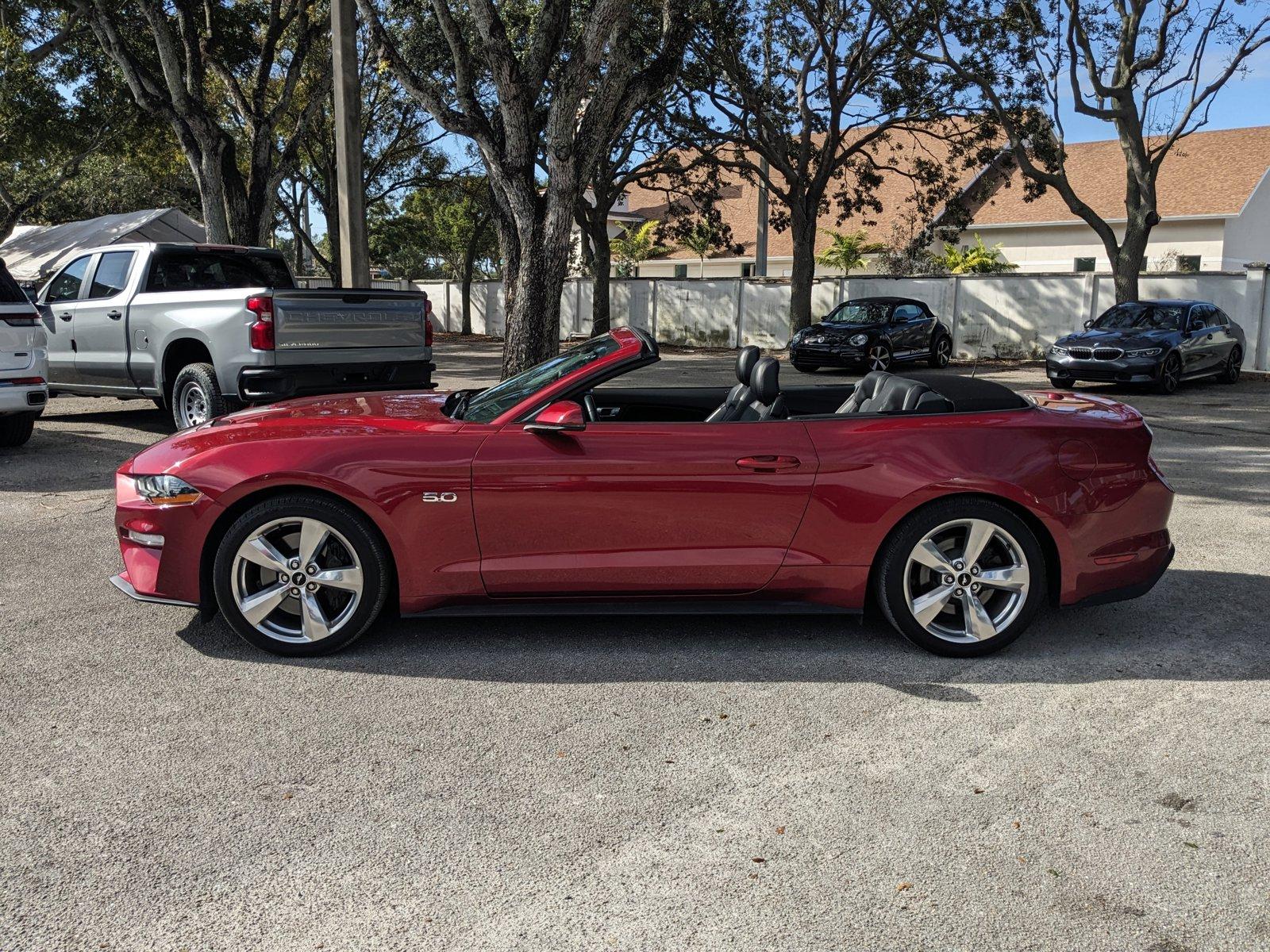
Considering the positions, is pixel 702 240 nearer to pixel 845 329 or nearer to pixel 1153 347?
pixel 845 329

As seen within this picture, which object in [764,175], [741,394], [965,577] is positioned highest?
[764,175]

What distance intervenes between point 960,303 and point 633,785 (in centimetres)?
2317

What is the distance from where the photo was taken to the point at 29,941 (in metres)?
2.70

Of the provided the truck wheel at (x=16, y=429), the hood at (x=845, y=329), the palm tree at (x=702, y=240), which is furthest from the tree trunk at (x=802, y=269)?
the truck wheel at (x=16, y=429)

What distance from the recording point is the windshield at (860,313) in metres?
21.8

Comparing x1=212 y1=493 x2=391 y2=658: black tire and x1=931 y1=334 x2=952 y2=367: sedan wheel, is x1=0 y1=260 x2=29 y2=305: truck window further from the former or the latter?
x1=931 y1=334 x2=952 y2=367: sedan wheel

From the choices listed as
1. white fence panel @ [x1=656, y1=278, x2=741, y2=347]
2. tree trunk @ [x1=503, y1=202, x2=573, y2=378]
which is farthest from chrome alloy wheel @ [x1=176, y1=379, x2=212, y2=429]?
white fence panel @ [x1=656, y1=278, x2=741, y2=347]

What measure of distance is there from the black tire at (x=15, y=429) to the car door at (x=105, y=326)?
A: 104 cm

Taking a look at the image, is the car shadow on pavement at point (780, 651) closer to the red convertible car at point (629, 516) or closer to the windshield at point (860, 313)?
the red convertible car at point (629, 516)

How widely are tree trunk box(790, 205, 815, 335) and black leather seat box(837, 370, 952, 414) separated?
66.4ft

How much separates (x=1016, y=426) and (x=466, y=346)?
2689 cm

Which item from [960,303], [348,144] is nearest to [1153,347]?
[960,303]

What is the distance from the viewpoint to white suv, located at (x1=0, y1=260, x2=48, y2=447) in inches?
372

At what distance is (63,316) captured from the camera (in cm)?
1172
